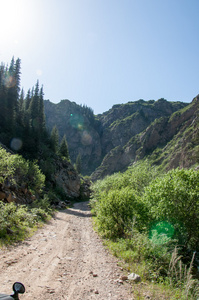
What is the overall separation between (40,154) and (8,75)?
99.2ft

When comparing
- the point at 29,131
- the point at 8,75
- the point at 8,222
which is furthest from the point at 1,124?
the point at 8,222

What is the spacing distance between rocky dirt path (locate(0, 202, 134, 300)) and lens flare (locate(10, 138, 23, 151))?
3677 centimetres

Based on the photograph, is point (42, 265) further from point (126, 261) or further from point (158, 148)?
point (158, 148)

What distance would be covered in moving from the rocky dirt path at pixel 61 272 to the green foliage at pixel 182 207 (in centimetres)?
410

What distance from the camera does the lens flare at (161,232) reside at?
28.5 feet

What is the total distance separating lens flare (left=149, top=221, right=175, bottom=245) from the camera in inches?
342

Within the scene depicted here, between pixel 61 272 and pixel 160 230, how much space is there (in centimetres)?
616

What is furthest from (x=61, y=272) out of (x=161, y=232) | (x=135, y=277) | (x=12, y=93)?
(x=12, y=93)

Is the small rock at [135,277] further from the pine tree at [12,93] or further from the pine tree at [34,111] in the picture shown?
the pine tree at [34,111]

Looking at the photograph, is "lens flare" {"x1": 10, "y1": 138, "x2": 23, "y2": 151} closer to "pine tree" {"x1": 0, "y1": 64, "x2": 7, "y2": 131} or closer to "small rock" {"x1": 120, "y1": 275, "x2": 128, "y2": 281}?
"pine tree" {"x1": 0, "y1": 64, "x2": 7, "y2": 131}

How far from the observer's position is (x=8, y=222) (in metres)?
10.9

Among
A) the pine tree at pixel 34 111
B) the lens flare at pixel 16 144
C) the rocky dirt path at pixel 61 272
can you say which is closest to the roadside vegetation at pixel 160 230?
the rocky dirt path at pixel 61 272

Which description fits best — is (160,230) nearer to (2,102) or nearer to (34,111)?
(2,102)

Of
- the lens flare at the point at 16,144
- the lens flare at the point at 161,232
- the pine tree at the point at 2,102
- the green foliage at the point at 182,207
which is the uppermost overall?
the pine tree at the point at 2,102
